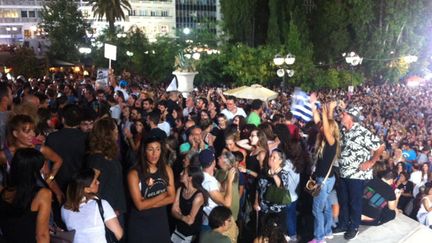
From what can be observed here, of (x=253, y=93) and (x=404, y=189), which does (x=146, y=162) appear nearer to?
(x=404, y=189)

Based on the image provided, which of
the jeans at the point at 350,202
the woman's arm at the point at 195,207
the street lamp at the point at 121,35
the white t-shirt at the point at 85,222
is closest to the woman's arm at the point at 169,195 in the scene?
the woman's arm at the point at 195,207

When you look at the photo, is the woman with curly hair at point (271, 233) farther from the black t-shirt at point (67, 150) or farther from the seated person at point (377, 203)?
the black t-shirt at point (67, 150)

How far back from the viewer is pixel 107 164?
4492 mm

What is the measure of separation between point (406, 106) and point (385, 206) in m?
17.1

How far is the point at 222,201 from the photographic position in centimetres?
475

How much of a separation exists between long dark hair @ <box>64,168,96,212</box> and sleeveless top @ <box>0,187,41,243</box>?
12.6 inches

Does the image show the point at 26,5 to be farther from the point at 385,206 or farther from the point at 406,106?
the point at 385,206

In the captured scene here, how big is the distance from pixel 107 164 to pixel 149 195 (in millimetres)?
563

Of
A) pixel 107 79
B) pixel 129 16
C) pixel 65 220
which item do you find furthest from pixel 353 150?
pixel 129 16

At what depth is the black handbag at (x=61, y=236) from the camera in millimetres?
3885

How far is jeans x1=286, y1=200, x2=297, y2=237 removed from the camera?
5758 millimetres

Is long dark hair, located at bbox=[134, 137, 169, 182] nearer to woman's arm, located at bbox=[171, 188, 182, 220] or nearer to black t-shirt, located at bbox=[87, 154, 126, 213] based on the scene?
black t-shirt, located at bbox=[87, 154, 126, 213]

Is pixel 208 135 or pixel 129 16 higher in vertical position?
pixel 129 16

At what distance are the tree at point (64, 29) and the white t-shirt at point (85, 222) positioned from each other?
38912 millimetres
